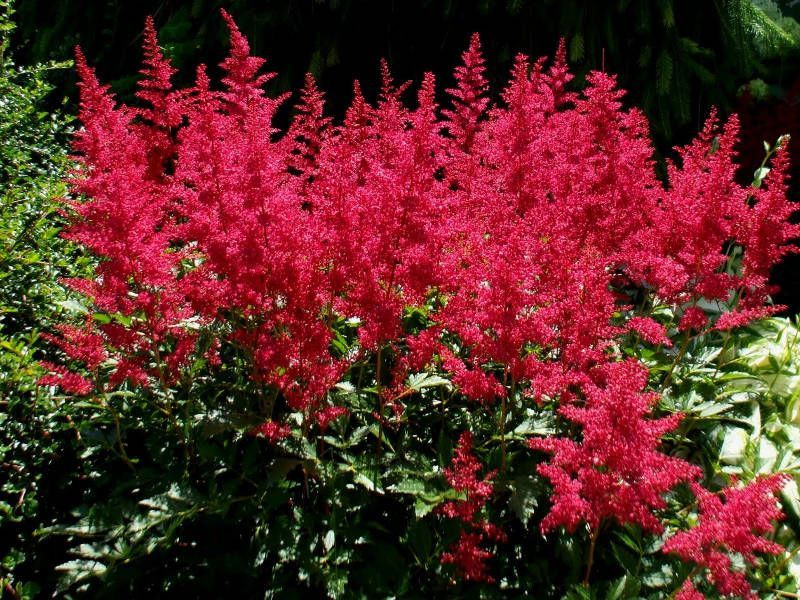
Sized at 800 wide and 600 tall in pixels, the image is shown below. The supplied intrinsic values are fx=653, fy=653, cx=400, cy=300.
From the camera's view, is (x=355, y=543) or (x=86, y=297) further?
(x=86, y=297)

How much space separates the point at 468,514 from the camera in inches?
71.3

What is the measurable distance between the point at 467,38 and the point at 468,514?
4.03 meters

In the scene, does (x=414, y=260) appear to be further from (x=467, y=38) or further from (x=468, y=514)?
(x=467, y=38)

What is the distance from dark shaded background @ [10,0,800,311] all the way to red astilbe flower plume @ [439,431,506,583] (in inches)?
137

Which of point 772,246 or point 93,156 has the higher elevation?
point 93,156

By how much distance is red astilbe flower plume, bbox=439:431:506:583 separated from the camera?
5.87ft

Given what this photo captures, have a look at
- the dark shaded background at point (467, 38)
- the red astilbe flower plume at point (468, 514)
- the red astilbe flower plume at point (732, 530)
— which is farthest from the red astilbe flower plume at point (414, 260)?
the dark shaded background at point (467, 38)

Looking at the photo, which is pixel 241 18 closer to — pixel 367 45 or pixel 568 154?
pixel 367 45

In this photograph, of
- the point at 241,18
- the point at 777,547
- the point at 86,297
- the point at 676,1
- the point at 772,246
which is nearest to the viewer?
the point at 777,547

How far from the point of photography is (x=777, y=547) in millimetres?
1506

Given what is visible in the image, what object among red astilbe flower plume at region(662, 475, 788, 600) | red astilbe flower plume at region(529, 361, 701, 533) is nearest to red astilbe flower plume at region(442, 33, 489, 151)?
red astilbe flower plume at region(529, 361, 701, 533)

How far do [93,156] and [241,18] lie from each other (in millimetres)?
2899

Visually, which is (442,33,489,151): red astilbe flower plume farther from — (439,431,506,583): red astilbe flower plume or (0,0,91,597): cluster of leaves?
(0,0,91,597): cluster of leaves

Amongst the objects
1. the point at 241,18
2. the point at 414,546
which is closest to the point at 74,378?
the point at 414,546
